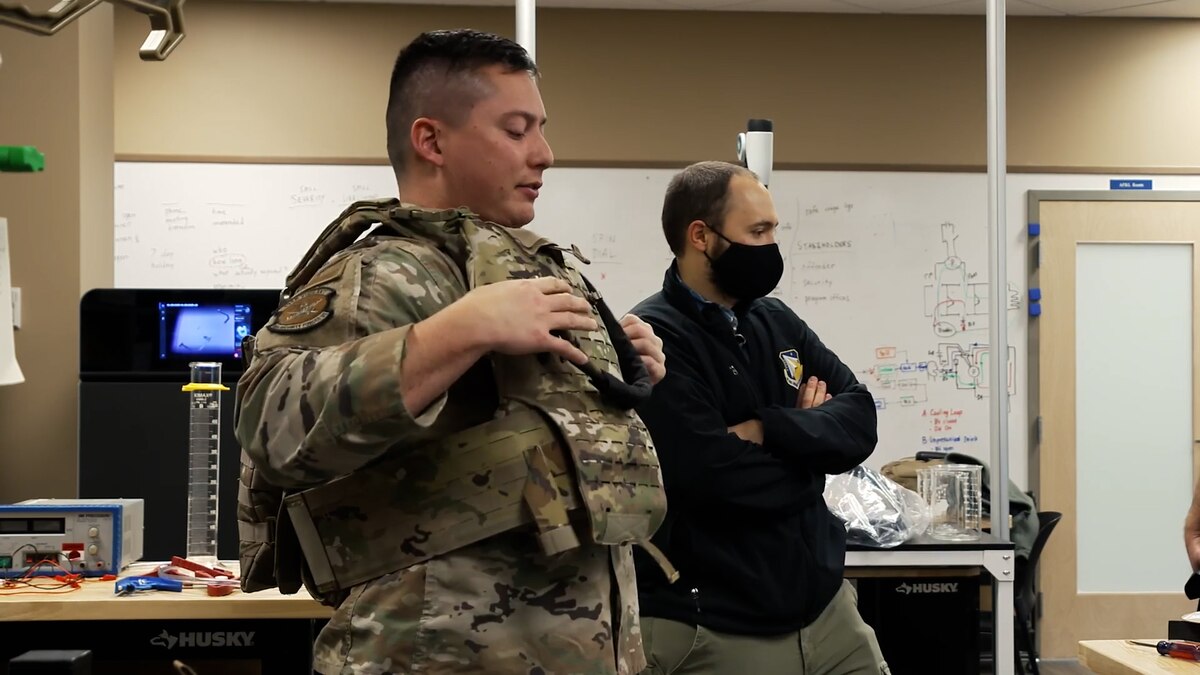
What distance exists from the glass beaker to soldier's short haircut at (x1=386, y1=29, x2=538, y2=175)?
2548 mm

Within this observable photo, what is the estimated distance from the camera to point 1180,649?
1.81m

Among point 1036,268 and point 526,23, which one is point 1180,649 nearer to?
point 526,23

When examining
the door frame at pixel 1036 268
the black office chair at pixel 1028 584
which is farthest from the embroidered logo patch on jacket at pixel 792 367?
the door frame at pixel 1036 268

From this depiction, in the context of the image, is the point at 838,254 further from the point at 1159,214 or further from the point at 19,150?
the point at 19,150

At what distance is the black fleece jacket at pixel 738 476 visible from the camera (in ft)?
6.33

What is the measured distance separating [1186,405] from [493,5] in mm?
3988

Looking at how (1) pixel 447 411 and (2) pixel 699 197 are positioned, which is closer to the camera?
(1) pixel 447 411

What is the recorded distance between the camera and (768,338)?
85.4 inches

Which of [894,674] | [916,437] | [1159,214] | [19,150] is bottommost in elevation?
[894,674]

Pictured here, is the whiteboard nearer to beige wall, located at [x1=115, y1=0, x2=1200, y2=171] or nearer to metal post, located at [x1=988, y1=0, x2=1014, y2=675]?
beige wall, located at [x1=115, y1=0, x2=1200, y2=171]

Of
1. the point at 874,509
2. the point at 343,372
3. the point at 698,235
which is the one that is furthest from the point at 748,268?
the point at 874,509

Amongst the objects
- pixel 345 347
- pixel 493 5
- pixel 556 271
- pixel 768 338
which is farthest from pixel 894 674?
pixel 493 5

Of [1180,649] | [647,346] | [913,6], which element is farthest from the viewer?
[913,6]

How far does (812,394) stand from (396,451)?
3.86ft
